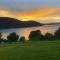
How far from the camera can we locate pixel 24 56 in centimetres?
870

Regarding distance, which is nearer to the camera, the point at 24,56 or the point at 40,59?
the point at 40,59

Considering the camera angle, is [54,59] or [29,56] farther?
[29,56]

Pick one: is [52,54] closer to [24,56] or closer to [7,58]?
[24,56]

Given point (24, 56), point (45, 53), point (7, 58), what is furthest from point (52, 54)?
point (7, 58)

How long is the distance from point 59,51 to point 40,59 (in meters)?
1.50

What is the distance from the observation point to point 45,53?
9.13 metres

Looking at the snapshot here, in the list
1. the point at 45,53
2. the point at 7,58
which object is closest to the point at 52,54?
the point at 45,53

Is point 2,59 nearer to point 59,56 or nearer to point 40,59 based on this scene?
point 40,59

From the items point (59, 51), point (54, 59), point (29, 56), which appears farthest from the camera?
point (59, 51)

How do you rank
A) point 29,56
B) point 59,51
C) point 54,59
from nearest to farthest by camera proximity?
point 54,59, point 29,56, point 59,51

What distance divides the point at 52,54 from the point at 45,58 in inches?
25.9

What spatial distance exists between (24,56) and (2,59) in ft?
2.66

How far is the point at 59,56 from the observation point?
8477mm

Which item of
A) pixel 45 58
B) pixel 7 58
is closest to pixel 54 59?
pixel 45 58
